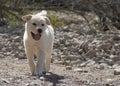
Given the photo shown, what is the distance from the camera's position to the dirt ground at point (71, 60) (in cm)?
705

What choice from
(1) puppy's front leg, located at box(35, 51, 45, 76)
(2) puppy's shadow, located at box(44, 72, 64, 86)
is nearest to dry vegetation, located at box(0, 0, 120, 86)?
(2) puppy's shadow, located at box(44, 72, 64, 86)

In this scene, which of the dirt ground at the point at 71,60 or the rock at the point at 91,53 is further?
the rock at the point at 91,53

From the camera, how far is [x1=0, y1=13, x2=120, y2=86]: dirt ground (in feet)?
23.1

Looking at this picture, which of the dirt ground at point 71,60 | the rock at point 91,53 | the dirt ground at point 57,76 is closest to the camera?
the dirt ground at point 57,76

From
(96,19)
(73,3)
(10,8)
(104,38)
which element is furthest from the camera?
(96,19)

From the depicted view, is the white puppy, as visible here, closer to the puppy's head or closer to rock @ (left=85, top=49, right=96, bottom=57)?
the puppy's head

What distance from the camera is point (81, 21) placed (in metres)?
16.9

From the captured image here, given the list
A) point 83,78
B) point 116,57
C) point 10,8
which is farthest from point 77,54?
point 10,8

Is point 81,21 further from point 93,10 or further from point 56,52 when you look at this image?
point 56,52

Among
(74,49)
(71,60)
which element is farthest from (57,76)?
(74,49)

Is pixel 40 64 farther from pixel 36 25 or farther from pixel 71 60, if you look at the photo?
pixel 71 60

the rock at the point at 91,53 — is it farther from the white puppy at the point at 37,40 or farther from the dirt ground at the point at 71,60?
the white puppy at the point at 37,40

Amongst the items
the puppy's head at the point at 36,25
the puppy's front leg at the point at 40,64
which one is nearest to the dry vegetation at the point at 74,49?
the puppy's front leg at the point at 40,64

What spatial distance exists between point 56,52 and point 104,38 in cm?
196
